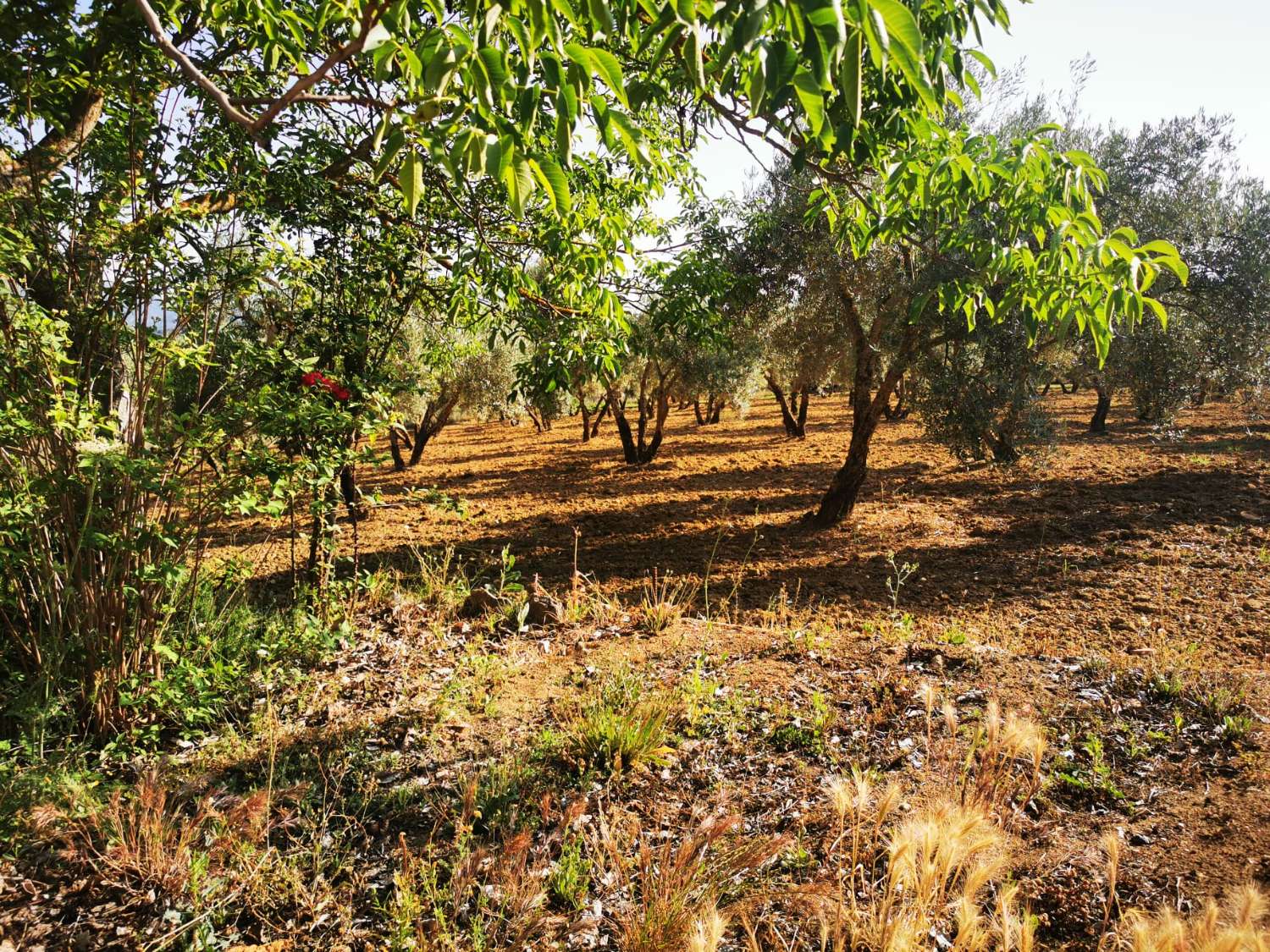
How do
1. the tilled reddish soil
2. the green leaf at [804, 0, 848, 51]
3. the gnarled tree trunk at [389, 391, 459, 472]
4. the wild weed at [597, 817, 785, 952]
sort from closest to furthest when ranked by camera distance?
the green leaf at [804, 0, 848, 51] → the wild weed at [597, 817, 785, 952] → the tilled reddish soil → the gnarled tree trunk at [389, 391, 459, 472]

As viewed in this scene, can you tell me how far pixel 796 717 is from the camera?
3914 mm

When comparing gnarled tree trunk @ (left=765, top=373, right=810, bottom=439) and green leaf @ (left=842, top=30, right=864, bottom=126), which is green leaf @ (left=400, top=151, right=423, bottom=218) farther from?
gnarled tree trunk @ (left=765, top=373, right=810, bottom=439)

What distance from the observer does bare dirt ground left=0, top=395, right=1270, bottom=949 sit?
8.50 ft

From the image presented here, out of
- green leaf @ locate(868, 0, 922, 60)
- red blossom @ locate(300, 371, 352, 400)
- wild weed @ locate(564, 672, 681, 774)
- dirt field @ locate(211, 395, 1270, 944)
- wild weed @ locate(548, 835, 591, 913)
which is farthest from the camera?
red blossom @ locate(300, 371, 352, 400)

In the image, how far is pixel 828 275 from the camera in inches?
429

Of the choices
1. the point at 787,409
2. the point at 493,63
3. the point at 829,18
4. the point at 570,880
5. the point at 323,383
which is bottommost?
the point at 570,880

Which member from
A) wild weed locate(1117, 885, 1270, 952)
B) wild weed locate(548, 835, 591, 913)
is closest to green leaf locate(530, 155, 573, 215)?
wild weed locate(1117, 885, 1270, 952)

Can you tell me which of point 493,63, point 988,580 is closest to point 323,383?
point 493,63

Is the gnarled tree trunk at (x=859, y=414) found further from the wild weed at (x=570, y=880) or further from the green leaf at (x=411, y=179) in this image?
the green leaf at (x=411, y=179)

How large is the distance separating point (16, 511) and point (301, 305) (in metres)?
2.69

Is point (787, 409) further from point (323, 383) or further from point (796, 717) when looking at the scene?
point (323, 383)

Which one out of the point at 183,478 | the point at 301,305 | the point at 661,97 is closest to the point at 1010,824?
the point at 661,97

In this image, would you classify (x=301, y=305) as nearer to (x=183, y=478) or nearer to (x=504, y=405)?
(x=183, y=478)

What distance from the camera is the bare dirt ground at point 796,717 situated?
2.59 metres
